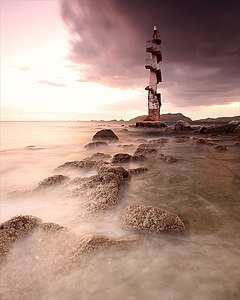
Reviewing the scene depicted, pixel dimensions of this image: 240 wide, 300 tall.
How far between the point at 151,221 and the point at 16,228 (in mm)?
2021

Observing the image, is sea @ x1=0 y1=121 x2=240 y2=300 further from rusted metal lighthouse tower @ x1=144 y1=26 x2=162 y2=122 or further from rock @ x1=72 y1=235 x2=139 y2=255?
rusted metal lighthouse tower @ x1=144 y1=26 x2=162 y2=122

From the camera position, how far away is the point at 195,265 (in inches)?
116

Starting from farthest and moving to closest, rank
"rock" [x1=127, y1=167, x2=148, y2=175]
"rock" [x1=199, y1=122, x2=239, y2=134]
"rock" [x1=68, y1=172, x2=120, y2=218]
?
1. "rock" [x1=199, y1=122, x2=239, y2=134]
2. "rock" [x1=127, y1=167, x2=148, y2=175]
3. "rock" [x1=68, y1=172, x2=120, y2=218]

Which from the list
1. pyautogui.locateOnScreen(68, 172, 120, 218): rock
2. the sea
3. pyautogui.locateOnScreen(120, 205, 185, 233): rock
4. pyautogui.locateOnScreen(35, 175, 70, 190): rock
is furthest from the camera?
pyautogui.locateOnScreen(35, 175, 70, 190): rock

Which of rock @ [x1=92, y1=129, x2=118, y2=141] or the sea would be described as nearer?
the sea

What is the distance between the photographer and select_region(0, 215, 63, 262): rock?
→ 10.5ft

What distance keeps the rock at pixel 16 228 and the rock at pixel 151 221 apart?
44.5 inches

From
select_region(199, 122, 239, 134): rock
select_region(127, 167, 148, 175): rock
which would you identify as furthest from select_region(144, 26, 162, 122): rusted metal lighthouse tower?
select_region(127, 167, 148, 175): rock

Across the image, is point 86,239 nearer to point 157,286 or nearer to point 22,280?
point 22,280

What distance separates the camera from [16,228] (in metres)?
3.50

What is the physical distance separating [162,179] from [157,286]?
429 centimetres

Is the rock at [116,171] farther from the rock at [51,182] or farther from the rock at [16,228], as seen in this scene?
the rock at [16,228]

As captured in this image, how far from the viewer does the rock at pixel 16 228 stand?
10.5ft

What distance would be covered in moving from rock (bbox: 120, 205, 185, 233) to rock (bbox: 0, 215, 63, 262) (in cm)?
113
